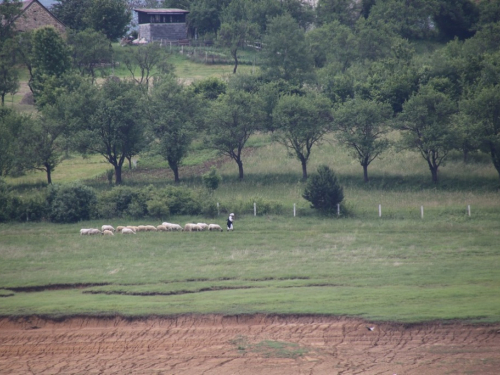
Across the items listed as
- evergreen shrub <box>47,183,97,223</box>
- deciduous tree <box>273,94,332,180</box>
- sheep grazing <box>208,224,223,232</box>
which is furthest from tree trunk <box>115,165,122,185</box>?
sheep grazing <box>208,224,223,232</box>

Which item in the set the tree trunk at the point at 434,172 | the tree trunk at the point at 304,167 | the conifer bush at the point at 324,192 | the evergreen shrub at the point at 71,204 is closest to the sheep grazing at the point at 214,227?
the conifer bush at the point at 324,192

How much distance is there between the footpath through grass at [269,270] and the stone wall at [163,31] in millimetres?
74108

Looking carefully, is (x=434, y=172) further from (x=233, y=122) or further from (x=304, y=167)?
(x=233, y=122)

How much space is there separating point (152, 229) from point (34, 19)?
244 feet

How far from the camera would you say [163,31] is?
119 metres

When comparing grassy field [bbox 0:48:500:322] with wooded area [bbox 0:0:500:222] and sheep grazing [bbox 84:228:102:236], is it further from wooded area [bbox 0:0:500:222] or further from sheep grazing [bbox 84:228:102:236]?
wooded area [bbox 0:0:500:222]

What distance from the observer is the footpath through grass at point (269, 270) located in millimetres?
29000

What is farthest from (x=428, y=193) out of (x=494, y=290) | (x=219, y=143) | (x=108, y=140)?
(x=108, y=140)

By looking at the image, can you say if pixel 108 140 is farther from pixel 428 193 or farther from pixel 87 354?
pixel 87 354

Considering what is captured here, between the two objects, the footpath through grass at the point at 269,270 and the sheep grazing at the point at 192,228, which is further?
the sheep grazing at the point at 192,228

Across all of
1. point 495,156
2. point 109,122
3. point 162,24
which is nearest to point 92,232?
point 109,122

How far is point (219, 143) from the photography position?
64938 mm

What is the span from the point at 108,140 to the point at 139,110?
14.2ft

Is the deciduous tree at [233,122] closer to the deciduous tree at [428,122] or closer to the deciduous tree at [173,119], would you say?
the deciduous tree at [173,119]
